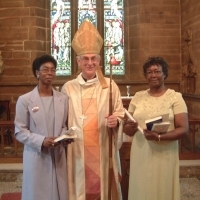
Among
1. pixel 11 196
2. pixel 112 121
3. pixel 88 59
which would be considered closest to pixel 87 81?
pixel 88 59

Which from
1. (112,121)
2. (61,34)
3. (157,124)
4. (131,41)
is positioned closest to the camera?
(157,124)

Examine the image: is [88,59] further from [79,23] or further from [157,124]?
[79,23]

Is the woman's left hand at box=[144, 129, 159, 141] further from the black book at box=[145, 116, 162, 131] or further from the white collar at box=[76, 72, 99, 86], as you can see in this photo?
the white collar at box=[76, 72, 99, 86]

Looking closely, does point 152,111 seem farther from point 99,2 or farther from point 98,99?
point 99,2

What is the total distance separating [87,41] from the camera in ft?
9.25

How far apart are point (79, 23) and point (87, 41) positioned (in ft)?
18.8

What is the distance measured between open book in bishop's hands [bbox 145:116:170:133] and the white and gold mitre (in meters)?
0.80

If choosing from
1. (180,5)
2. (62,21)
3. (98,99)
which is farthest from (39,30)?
(98,99)

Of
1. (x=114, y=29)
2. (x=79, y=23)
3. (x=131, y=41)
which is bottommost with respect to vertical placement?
(x=131, y=41)

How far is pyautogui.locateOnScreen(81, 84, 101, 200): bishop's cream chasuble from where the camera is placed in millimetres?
2773

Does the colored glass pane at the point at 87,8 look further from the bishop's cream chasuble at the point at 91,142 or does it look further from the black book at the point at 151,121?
the black book at the point at 151,121

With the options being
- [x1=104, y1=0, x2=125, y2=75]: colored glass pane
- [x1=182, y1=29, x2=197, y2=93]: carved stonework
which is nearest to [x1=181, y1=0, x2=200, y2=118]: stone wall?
[x1=182, y1=29, x2=197, y2=93]: carved stonework

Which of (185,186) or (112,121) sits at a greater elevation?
(112,121)

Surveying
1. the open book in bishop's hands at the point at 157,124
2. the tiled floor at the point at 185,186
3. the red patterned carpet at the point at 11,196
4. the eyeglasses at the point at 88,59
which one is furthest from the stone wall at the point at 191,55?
the open book in bishop's hands at the point at 157,124
